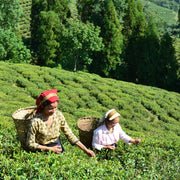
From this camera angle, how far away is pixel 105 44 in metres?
28.3

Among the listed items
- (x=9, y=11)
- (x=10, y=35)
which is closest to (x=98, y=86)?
(x=9, y=11)

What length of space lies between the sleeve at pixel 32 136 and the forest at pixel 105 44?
21837mm

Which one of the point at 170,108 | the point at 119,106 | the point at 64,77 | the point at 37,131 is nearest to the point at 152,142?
the point at 37,131

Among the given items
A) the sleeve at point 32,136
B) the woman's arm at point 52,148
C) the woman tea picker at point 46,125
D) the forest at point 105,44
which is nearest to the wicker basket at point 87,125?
the woman tea picker at point 46,125

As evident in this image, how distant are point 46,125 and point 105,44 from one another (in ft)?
83.1

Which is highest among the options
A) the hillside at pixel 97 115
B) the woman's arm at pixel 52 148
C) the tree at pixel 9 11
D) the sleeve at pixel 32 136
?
the tree at pixel 9 11

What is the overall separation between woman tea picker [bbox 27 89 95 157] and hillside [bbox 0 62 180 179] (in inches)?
8.2

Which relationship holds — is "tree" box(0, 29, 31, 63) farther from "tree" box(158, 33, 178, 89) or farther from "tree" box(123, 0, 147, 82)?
"tree" box(158, 33, 178, 89)

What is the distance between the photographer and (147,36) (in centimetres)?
2895

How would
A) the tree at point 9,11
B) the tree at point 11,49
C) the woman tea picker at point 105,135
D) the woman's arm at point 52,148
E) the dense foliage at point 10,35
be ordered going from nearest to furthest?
the woman's arm at point 52,148 < the woman tea picker at point 105,135 < the tree at point 9,11 < the dense foliage at point 10,35 < the tree at point 11,49

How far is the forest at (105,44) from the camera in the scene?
25.7 m

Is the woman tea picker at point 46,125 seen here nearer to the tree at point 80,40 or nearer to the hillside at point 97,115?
the hillside at point 97,115

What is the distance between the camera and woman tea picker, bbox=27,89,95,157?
3.79 meters

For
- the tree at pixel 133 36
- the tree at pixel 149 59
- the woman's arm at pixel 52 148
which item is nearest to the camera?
the woman's arm at pixel 52 148
